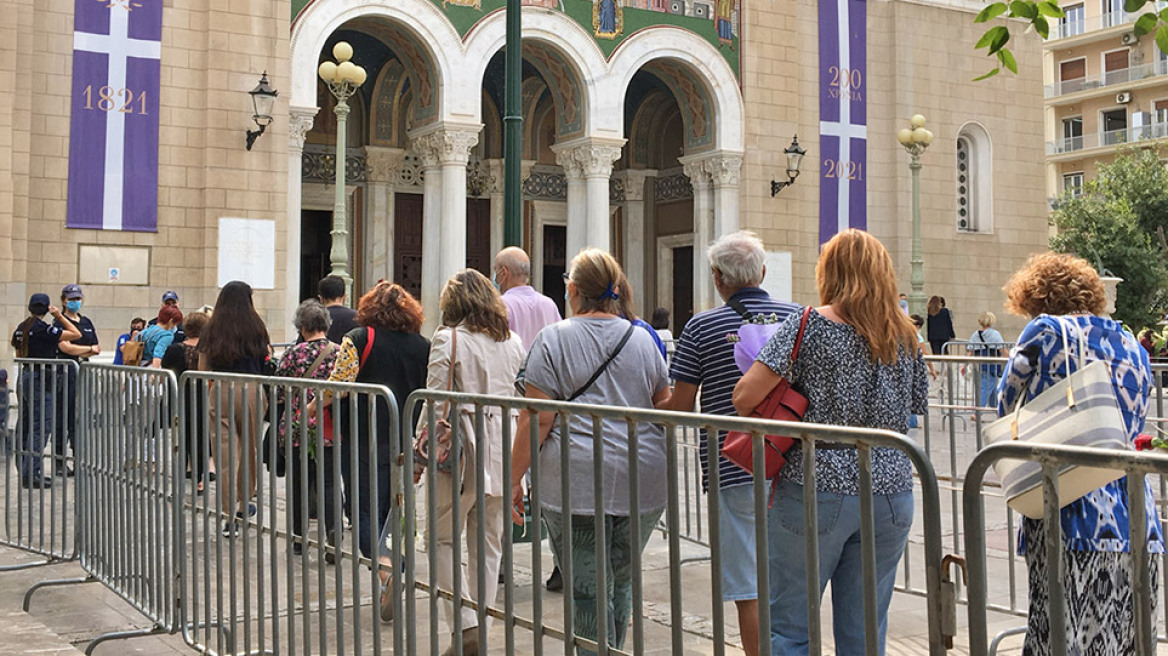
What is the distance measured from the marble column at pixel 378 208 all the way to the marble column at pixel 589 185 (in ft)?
11.9

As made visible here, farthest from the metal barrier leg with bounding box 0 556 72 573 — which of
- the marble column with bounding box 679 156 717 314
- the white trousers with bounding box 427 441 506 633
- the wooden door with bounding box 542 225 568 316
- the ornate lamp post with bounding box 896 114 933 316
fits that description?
the wooden door with bounding box 542 225 568 316

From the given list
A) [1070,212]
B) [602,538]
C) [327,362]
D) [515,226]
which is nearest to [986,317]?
[515,226]

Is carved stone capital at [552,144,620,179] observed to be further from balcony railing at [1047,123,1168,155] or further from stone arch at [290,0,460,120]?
balcony railing at [1047,123,1168,155]

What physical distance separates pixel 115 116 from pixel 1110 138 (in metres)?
42.4

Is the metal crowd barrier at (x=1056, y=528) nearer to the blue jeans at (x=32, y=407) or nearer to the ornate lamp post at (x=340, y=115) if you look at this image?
Result: the blue jeans at (x=32, y=407)

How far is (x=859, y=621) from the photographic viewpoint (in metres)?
3.60

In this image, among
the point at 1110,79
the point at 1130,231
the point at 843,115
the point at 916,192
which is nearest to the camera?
the point at 916,192

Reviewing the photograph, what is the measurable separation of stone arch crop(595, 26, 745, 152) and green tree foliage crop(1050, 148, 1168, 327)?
18142 millimetres

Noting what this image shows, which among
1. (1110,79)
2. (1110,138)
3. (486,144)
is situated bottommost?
(486,144)

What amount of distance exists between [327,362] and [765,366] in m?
4.09

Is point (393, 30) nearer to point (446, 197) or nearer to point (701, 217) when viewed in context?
point (446, 197)

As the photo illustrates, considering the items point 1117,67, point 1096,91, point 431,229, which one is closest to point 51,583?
point 431,229

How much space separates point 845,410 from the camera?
12.9 ft

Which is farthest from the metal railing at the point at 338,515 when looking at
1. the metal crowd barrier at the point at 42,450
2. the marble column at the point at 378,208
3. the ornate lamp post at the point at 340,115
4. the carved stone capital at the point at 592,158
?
the marble column at the point at 378,208
